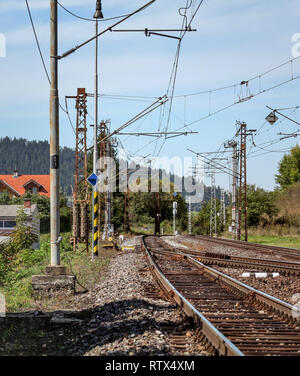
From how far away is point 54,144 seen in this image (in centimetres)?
1158

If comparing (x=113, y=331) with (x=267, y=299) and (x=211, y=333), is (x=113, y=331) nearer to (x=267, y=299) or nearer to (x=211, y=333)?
(x=211, y=333)

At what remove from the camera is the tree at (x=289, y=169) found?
267 feet

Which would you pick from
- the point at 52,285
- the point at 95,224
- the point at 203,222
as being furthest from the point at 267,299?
the point at 203,222

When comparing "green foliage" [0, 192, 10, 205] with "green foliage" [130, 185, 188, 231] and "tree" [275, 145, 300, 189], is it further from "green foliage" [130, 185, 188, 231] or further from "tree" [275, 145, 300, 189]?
"tree" [275, 145, 300, 189]

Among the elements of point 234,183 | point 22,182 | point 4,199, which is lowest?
point 4,199

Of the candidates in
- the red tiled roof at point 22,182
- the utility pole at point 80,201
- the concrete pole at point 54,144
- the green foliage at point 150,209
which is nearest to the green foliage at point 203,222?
the green foliage at point 150,209

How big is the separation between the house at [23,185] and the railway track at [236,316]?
73.3 m

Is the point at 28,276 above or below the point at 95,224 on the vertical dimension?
below

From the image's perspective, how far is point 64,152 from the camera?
7397 inches

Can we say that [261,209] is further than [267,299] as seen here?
Yes

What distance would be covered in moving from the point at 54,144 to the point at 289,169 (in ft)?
248

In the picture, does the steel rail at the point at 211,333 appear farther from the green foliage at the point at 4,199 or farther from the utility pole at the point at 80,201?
the green foliage at the point at 4,199

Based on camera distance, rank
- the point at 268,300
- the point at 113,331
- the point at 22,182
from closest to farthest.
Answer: the point at 113,331 → the point at 268,300 → the point at 22,182

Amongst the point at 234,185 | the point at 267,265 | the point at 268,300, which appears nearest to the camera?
the point at 268,300
